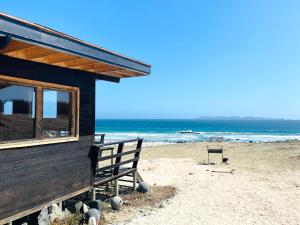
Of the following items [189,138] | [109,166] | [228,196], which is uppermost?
[109,166]

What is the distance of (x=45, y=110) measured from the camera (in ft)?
23.3

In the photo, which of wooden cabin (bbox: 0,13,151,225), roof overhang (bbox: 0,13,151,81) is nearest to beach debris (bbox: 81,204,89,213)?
wooden cabin (bbox: 0,13,151,225)

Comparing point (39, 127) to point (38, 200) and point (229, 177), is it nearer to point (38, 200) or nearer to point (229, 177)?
point (38, 200)

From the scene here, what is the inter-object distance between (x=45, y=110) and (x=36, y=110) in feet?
0.94

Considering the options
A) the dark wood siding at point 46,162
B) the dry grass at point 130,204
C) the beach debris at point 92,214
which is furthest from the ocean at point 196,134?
the beach debris at point 92,214

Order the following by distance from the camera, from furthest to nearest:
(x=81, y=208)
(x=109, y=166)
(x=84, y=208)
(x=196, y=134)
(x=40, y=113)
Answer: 1. (x=196, y=134)
2. (x=109, y=166)
3. (x=81, y=208)
4. (x=84, y=208)
5. (x=40, y=113)

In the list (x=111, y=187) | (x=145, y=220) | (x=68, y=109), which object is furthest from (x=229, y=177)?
(x=68, y=109)

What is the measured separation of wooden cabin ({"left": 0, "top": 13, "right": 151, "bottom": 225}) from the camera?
579 cm

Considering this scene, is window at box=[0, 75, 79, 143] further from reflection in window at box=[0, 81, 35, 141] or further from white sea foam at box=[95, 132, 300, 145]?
white sea foam at box=[95, 132, 300, 145]

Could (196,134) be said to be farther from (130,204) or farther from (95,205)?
(95,205)

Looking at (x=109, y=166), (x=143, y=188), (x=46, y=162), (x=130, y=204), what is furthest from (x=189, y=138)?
(x=46, y=162)

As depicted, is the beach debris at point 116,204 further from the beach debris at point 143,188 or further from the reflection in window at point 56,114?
the reflection in window at point 56,114

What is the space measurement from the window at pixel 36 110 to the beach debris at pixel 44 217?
1.56m

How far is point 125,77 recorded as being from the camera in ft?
31.1
